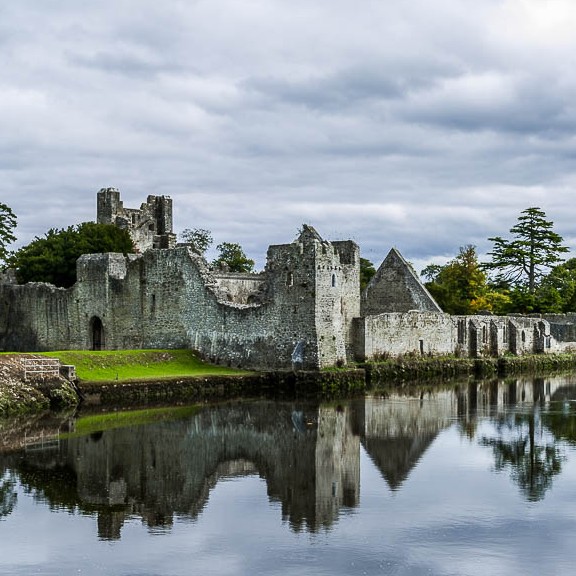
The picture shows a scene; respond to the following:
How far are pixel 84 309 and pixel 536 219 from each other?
41.7m

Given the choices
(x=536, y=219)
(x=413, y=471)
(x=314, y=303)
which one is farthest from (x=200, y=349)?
(x=536, y=219)

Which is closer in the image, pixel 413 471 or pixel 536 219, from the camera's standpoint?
pixel 413 471

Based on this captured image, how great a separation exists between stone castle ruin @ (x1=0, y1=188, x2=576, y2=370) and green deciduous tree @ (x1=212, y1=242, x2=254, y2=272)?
2520 cm

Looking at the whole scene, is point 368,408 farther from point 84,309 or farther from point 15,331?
point 15,331

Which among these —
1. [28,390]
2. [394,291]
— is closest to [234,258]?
[394,291]

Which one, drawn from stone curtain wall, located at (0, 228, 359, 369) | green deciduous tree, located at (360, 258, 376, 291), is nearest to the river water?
stone curtain wall, located at (0, 228, 359, 369)

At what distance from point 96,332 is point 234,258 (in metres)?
37.0

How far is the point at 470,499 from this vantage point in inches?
615

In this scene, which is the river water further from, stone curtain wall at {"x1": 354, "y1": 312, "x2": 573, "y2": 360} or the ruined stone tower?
the ruined stone tower

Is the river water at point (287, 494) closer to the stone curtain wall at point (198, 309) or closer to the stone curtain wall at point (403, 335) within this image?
the stone curtain wall at point (198, 309)

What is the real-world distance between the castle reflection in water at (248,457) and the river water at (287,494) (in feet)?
0.17

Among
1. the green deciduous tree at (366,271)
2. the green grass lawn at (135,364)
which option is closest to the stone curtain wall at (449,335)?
the green grass lawn at (135,364)

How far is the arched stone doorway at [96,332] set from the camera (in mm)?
41250

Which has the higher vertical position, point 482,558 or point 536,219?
point 536,219
